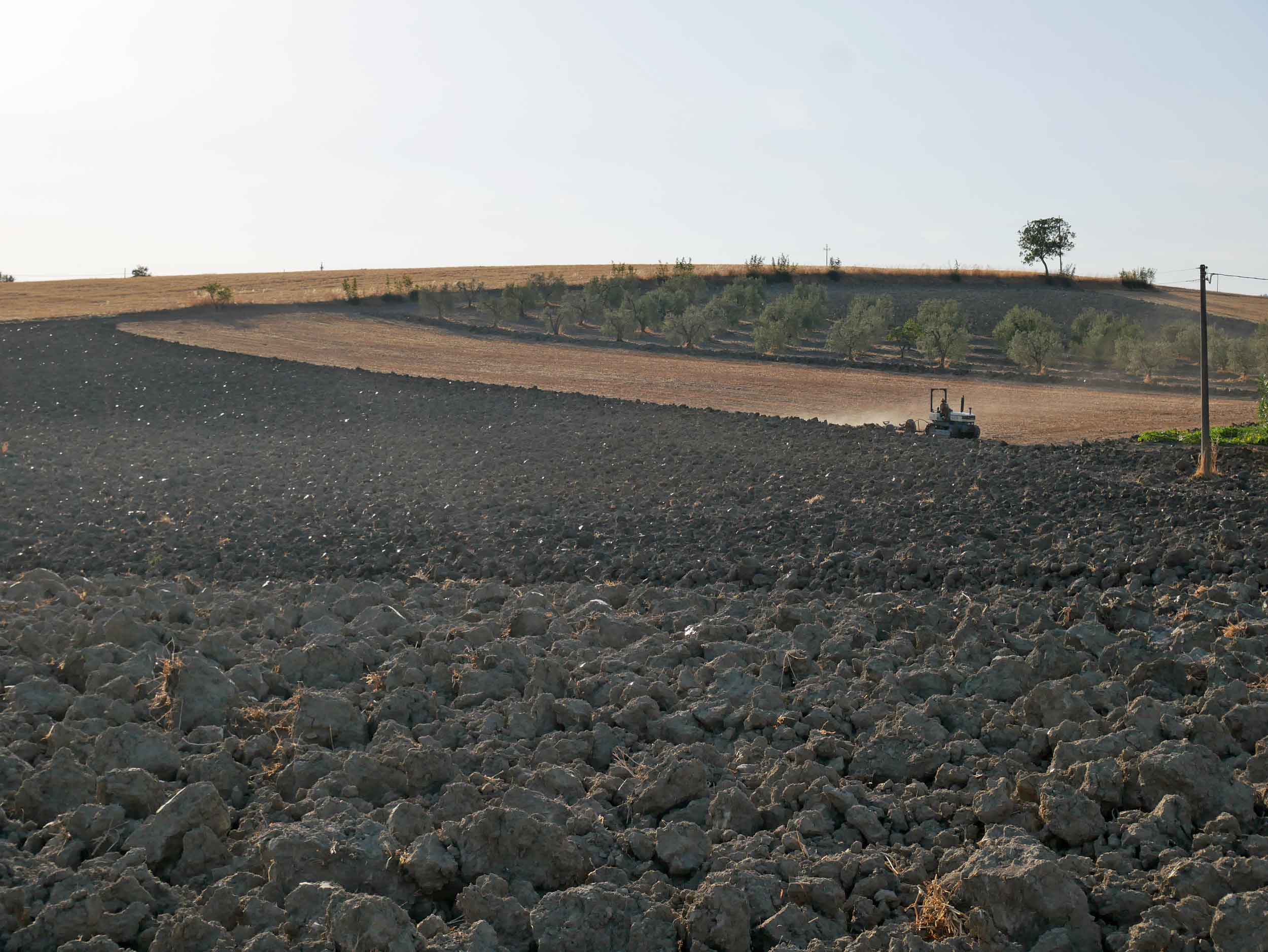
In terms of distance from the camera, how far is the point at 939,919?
6008 millimetres

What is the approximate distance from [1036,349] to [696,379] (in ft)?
61.6

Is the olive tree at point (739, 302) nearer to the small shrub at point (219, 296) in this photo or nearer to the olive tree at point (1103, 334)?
the olive tree at point (1103, 334)

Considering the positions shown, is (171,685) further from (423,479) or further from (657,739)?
(423,479)

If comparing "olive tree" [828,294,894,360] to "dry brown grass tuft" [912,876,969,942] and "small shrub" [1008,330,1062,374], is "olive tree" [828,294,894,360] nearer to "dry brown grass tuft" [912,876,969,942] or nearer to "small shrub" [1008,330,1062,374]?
"small shrub" [1008,330,1062,374]

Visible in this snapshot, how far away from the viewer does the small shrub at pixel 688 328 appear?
2351 inches

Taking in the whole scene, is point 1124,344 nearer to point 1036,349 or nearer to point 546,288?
point 1036,349

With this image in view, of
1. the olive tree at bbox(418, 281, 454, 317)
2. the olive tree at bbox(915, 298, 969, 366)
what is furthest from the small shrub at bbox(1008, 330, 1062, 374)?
the olive tree at bbox(418, 281, 454, 317)

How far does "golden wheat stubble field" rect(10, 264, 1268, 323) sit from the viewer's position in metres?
67.3

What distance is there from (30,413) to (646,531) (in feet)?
63.4

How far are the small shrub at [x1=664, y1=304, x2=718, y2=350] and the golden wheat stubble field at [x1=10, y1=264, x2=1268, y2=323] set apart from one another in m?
20.8

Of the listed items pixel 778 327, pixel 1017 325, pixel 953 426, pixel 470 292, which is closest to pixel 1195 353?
pixel 1017 325

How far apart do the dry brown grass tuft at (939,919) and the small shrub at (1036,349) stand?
168 feet

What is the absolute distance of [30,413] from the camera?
2803 centimetres

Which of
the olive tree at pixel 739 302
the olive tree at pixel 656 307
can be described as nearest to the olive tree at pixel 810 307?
the olive tree at pixel 739 302
